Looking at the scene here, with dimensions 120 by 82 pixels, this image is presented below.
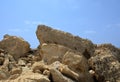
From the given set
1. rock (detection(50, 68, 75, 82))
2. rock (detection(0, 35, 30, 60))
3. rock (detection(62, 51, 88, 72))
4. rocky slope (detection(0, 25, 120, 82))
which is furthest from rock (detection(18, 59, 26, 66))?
rock (detection(50, 68, 75, 82))

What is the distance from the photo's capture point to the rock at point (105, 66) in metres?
9.88

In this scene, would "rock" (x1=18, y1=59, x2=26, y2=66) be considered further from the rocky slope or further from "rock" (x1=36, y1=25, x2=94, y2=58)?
"rock" (x1=36, y1=25, x2=94, y2=58)

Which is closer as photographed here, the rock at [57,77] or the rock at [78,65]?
the rock at [57,77]

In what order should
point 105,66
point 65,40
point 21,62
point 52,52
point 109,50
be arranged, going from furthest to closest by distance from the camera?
point 21,62 < point 65,40 < point 109,50 < point 52,52 < point 105,66

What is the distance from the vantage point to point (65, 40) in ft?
37.6

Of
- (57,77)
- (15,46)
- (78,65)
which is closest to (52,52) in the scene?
(78,65)

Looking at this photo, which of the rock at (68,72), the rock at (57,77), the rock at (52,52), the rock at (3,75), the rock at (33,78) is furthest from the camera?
the rock at (52,52)

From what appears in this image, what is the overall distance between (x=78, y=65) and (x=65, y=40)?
1.87 metres

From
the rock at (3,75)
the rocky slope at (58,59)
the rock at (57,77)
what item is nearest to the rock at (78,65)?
the rocky slope at (58,59)

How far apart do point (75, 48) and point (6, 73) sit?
9.94ft

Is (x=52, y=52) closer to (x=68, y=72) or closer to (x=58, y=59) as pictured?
(x=58, y=59)

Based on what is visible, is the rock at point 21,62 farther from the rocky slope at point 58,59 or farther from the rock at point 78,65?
the rock at point 78,65

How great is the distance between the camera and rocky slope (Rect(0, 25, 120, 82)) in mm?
8983

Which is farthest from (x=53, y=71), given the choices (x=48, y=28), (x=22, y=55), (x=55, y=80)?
(x=22, y=55)
